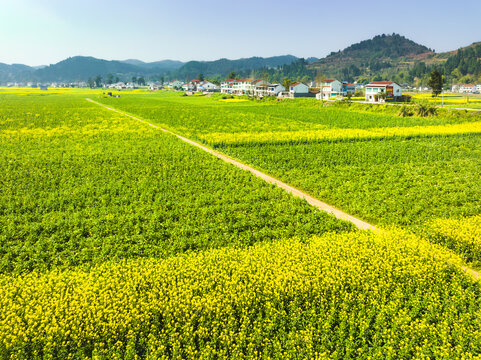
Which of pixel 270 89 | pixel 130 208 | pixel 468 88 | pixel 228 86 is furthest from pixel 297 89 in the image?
pixel 130 208

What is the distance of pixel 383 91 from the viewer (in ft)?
280

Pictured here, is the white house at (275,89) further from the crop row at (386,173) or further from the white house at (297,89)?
the crop row at (386,173)

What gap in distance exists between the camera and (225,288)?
903 cm

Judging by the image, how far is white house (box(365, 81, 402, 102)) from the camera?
85.3 meters

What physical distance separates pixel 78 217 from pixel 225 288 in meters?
9.20

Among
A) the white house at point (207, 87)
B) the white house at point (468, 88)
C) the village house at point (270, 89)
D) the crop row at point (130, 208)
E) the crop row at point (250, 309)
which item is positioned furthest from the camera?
the white house at point (207, 87)

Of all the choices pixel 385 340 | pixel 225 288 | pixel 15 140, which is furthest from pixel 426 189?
pixel 15 140

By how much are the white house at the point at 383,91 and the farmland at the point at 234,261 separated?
68.6m

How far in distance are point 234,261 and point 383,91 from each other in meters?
88.6

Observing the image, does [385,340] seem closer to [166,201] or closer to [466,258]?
[466,258]

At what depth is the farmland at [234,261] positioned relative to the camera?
25.3 ft

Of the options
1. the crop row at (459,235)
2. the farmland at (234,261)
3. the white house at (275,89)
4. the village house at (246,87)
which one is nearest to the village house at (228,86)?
the village house at (246,87)

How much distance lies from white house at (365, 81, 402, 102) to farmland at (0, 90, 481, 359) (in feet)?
225

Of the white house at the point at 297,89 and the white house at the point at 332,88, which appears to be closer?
the white house at the point at 332,88
